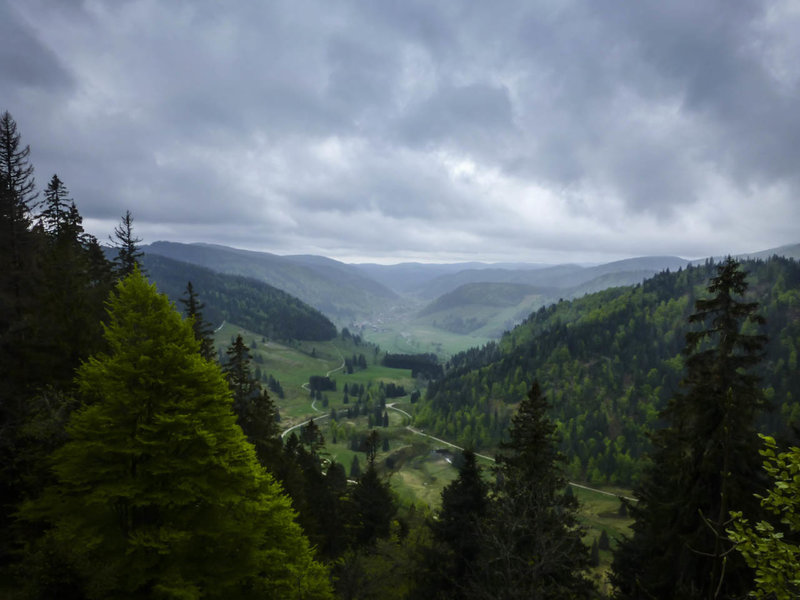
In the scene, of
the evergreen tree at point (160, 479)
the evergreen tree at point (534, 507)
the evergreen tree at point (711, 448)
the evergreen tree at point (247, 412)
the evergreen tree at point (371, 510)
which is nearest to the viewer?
the evergreen tree at point (160, 479)

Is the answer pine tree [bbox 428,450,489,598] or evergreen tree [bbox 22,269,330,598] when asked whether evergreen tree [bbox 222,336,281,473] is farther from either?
evergreen tree [bbox 22,269,330,598]

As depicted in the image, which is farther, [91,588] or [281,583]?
[281,583]

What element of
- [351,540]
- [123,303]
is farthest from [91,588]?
[351,540]

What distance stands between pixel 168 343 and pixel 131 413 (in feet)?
10.8

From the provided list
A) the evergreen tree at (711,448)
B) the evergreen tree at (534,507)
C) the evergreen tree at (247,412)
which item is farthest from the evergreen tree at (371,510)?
the evergreen tree at (711,448)

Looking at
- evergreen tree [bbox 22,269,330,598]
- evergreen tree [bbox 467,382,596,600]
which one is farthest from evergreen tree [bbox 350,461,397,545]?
evergreen tree [bbox 22,269,330,598]

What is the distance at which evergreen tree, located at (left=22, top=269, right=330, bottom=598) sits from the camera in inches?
693

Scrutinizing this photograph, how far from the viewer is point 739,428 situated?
1961 cm

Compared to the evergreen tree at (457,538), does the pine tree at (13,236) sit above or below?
above

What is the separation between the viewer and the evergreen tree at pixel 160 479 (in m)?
17.6

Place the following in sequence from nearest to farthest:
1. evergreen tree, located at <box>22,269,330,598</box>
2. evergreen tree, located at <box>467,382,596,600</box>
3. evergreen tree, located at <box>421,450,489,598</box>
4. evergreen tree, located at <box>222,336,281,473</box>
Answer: evergreen tree, located at <box>22,269,330,598</box> < evergreen tree, located at <box>467,382,596,600</box> < evergreen tree, located at <box>421,450,489,598</box> < evergreen tree, located at <box>222,336,281,473</box>

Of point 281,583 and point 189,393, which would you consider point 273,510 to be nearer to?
point 281,583

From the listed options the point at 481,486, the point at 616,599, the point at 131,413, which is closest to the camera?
the point at 131,413

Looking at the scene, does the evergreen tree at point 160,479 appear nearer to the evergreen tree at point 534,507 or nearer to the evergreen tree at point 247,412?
the evergreen tree at point 534,507
